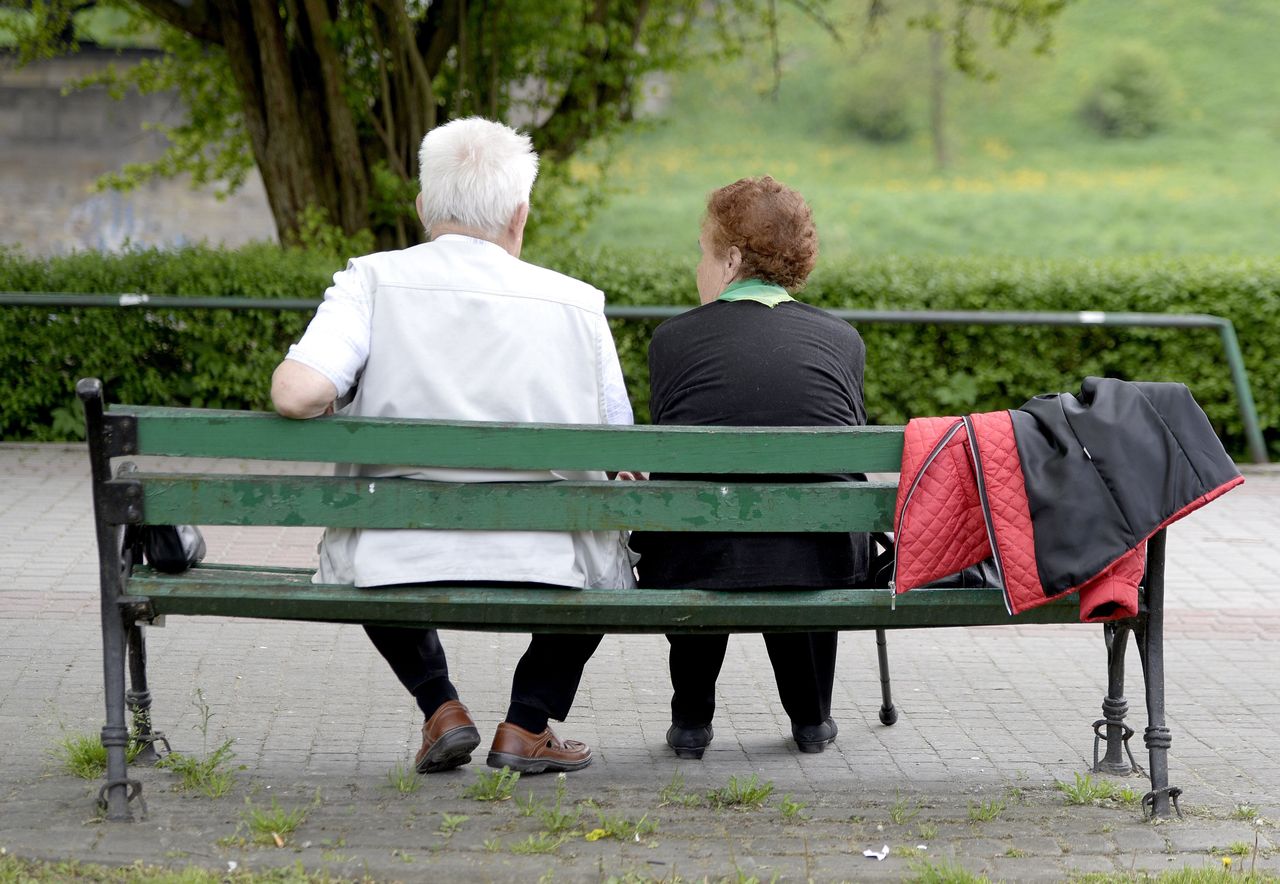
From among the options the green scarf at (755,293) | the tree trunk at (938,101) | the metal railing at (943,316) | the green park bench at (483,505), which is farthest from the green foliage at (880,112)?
the green park bench at (483,505)

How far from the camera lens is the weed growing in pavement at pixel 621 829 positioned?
356 centimetres

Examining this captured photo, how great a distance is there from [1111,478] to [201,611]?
2.13 meters

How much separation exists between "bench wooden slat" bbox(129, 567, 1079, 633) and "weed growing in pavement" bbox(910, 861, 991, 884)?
23.6 inches

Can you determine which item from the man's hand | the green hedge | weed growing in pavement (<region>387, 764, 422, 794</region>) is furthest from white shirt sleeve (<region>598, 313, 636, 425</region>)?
the green hedge

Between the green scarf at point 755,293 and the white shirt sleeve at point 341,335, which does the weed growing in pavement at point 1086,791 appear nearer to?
the green scarf at point 755,293

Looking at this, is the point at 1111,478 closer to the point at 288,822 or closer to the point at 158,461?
the point at 288,822

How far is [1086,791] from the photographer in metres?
3.89

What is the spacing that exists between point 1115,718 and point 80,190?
20559 millimetres

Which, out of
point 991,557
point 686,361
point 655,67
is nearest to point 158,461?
point 655,67

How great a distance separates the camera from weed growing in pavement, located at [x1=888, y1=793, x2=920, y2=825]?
3.73 metres

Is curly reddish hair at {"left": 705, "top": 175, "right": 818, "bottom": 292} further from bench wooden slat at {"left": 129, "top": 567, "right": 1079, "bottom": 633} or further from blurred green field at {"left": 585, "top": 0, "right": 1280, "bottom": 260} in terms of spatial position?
blurred green field at {"left": 585, "top": 0, "right": 1280, "bottom": 260}

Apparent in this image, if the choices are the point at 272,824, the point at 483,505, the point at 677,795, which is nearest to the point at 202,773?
the point at 272,824

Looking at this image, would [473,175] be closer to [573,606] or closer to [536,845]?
[573,606]

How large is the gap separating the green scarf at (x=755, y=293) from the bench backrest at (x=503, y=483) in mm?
566
